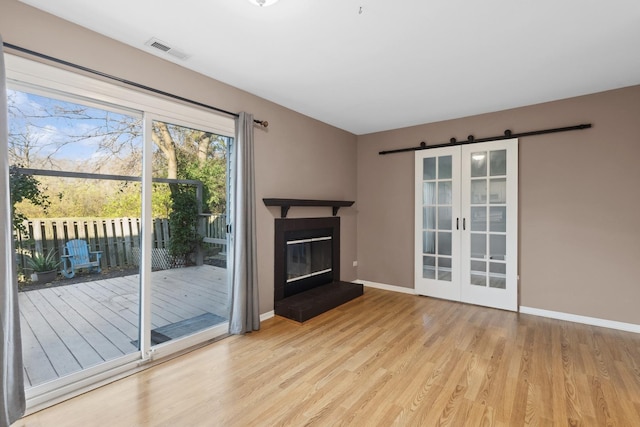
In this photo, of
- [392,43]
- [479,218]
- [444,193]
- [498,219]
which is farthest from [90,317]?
[498,219]

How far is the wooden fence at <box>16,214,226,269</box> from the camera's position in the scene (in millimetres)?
2010

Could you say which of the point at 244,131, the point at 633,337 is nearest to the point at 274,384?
the point at 244,131

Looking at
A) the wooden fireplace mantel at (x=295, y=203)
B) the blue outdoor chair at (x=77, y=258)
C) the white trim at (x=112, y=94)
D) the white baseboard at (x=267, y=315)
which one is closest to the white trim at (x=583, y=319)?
the wooden fireplace mantel at (x=295, y=203)

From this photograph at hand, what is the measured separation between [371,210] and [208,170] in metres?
2.90

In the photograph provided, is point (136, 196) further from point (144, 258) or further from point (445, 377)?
point (445, 377)

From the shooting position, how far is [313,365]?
8.19 feet

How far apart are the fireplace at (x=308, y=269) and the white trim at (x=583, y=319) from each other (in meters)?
2.21

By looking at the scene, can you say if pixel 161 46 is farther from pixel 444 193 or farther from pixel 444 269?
pixel 444 269

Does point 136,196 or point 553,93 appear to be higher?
point 553,93

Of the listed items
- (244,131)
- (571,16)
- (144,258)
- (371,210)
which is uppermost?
(571,16)

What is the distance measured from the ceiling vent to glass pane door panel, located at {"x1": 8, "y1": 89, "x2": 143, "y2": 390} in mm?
591

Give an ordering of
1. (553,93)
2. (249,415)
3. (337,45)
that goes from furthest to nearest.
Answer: (553,93) < (337,45) < (249,415)

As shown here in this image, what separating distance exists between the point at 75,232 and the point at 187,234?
2.84ft

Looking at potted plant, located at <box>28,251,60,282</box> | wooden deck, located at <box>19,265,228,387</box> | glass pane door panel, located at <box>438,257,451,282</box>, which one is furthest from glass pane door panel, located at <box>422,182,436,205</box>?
potted plant, located at <box>28,251,60,282</box>
